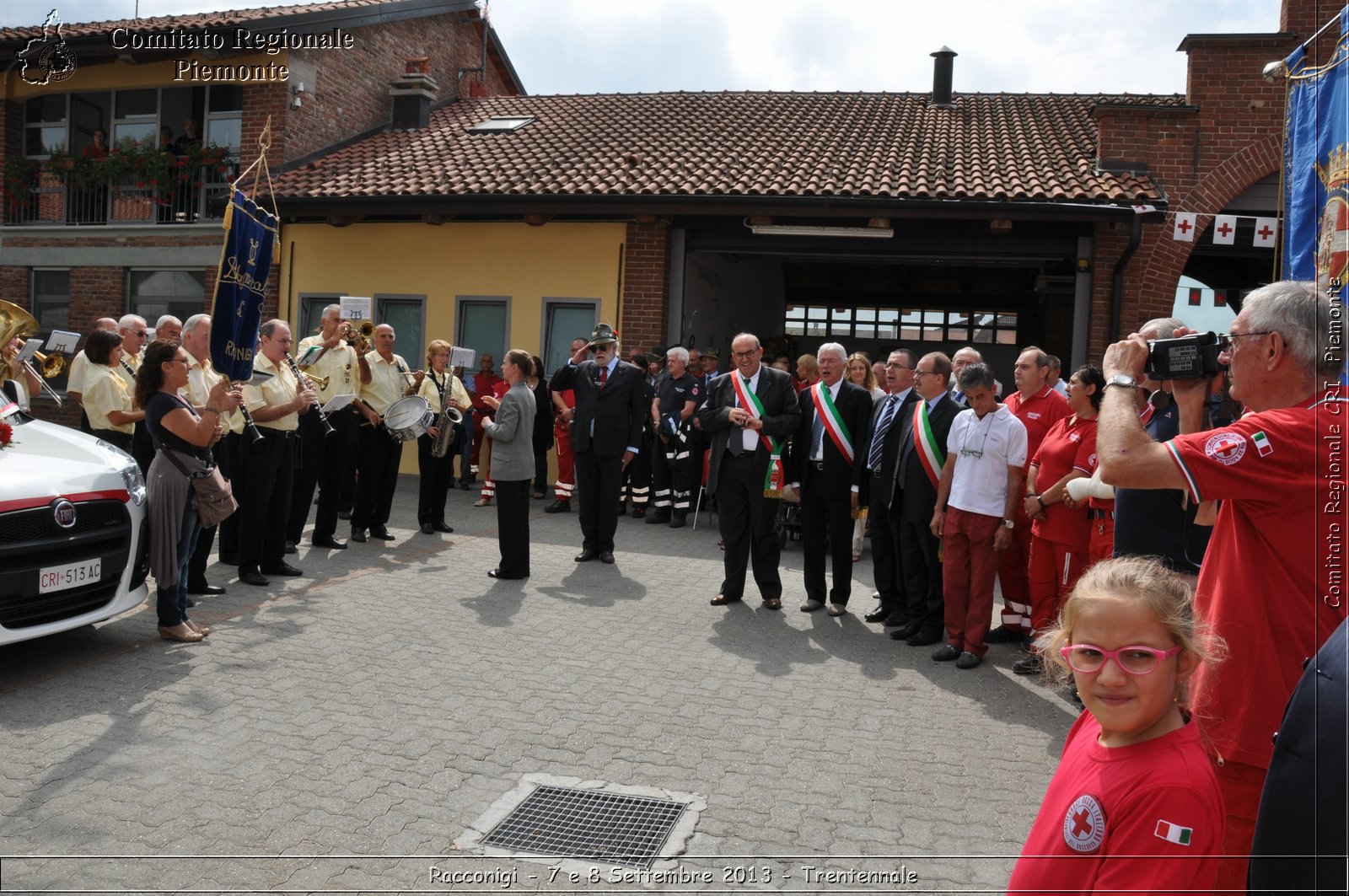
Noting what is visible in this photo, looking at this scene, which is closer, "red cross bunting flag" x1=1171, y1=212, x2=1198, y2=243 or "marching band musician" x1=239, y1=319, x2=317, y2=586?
"marching band musician" x1=239, y1=319, x2=317, y2=586

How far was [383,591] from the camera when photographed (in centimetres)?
824

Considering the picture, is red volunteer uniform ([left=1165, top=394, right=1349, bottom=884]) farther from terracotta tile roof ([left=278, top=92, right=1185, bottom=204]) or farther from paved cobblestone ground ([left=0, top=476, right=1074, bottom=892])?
terracotta tile roof ([left=278, top=92, right=1185, bottom=204])

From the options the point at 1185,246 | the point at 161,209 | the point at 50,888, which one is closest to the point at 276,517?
the point at 50,888

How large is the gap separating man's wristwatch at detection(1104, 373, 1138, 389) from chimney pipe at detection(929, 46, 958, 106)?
1903 centimetres

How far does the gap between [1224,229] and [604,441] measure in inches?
366

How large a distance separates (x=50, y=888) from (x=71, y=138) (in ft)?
67.4

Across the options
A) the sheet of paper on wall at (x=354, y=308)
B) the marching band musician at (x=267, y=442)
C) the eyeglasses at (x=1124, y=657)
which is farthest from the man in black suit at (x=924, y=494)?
the sheet of paper on wall at (x=354, y=308)

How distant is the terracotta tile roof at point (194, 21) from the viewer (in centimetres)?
1758

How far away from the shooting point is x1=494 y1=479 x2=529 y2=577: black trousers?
8.93 m

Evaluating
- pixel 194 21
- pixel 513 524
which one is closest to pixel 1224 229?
pixel 513 524

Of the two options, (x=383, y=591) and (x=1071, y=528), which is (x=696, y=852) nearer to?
(x=1071, y=528)

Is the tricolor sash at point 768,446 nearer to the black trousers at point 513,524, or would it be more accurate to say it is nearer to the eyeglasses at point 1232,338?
the black trousers at point 513,524

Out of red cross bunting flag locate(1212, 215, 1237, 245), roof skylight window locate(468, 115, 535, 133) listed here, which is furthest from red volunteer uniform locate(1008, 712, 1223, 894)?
roof skylight window locate(468, 115, 535, 133)

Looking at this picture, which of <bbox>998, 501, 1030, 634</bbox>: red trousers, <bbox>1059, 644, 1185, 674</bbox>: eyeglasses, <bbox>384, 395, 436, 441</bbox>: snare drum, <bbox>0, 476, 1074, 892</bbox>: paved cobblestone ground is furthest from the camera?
<bbox>384, 395, 436, 441</bbox>: snare drum
